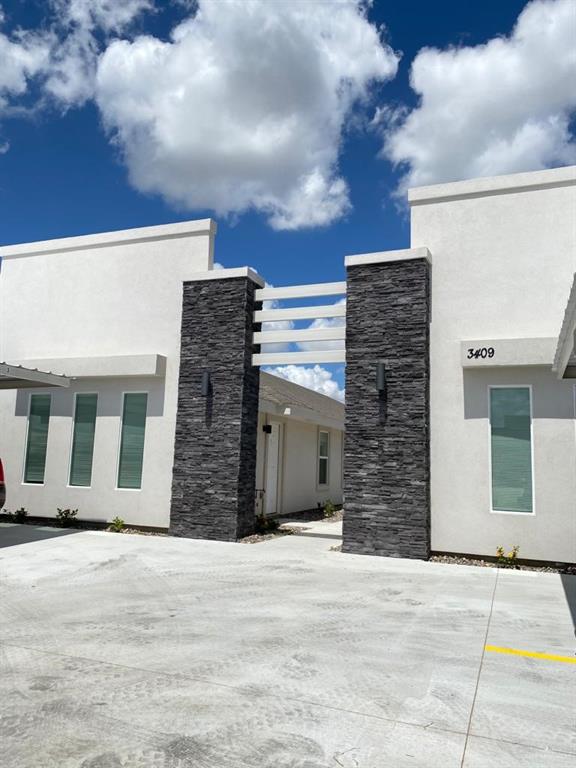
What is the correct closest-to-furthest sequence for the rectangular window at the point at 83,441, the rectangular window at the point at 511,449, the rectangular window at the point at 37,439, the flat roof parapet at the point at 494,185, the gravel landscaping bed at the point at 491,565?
the gravel landscaping bed at the point at 491,565 → the rectangular window at the point at 511,449 → the flat roof parapet at the point at 494,185 → the rectangular window at the point at 83,441 → the rectangular window at the point at 37,439

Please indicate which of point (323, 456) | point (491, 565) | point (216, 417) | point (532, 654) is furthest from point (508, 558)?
point (323, 456)

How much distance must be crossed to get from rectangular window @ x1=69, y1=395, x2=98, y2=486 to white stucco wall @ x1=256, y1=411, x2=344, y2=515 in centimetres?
436

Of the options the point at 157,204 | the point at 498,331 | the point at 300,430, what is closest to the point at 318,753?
the point at 498,331

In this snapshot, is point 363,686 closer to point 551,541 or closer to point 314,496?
point 551,541

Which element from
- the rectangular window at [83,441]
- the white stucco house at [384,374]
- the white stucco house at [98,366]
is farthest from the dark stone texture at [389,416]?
the rectangular window at [83,441]

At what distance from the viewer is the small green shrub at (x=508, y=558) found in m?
9.48

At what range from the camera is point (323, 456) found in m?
20.7

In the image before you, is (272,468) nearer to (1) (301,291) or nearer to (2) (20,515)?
(1) (301,291)

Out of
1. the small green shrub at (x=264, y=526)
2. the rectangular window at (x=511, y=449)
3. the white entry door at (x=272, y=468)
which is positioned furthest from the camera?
the white entry door at (x=272, y=468)

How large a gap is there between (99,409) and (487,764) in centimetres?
1152

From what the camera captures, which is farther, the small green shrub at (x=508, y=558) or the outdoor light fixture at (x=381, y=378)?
the outdoor light fixture at (x=381, y=378)

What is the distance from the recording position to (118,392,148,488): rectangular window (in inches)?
500

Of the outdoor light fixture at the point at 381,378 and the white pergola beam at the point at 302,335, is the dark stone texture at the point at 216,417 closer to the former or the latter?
the white pergola beam at the point at 302,335

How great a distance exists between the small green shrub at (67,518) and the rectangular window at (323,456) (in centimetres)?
944
